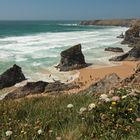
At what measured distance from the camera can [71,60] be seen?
28344 mm

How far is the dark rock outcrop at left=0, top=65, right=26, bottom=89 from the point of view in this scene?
21.2m

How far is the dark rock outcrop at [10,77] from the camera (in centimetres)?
2123

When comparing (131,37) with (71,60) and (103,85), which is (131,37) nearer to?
(71,60)

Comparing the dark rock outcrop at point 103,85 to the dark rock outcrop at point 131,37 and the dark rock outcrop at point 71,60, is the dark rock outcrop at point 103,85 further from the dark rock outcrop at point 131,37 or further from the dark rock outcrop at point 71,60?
the dark rock outcrop at point 131,37

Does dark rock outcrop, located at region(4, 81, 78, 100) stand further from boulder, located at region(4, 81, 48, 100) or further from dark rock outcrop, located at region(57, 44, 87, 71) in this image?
dark rock outcrop, located at region(57, 44, 87, 71)

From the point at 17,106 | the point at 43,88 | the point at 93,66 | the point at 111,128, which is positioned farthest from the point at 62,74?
the point at 111,128

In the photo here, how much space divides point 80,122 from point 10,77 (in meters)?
16.4

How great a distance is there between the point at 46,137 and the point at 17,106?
6.27 feet

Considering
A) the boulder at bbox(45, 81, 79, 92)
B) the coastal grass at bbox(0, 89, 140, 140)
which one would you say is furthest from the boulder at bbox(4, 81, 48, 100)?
the coastal grass at bbox(0, 89, 140, 140)

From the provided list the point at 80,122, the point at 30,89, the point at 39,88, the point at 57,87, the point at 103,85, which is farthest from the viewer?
the point at 39,88

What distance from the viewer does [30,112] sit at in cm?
650

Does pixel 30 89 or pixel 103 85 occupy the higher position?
pixel 103 85

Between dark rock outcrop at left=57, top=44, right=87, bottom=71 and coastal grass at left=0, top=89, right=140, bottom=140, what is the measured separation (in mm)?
20882

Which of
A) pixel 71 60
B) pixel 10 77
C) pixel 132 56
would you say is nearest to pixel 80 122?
pixel 10 77
